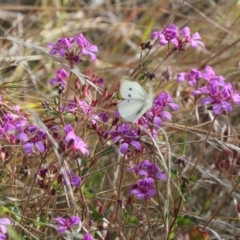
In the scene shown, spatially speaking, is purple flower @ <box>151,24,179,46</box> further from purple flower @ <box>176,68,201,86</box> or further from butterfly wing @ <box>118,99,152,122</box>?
butterfly wing @ <box>118,99,152,122</box>

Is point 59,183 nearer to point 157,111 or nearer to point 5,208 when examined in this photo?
point 5,208

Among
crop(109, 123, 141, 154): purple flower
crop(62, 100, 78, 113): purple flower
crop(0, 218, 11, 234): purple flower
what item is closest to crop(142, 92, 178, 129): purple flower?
crop(109, 123, 141, 154): purple flower

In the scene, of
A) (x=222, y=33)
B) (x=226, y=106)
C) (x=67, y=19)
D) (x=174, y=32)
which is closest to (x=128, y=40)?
(x=67, y=19)

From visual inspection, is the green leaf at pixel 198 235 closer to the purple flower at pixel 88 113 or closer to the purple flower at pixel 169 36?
the purple flower at pixel 88 113

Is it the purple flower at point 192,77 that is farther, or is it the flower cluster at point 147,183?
the purple flower at point 192,77

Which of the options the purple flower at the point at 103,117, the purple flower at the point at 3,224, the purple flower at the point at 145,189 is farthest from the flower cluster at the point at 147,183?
the purple flower at the point at 3,224

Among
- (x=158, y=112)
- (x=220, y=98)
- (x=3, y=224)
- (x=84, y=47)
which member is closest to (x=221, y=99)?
(x=220, y=98)

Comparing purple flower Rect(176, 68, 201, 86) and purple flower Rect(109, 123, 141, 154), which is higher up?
purple flower Rect(109, 123, 141, 154)

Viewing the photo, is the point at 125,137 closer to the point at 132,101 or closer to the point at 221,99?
the point at 132,101
